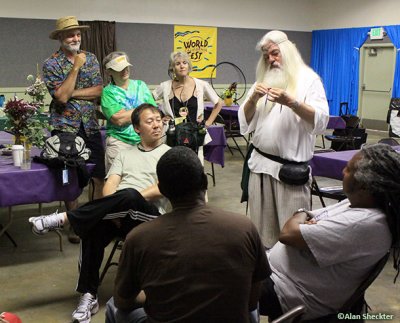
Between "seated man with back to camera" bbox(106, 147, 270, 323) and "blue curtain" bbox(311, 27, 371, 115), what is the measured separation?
10141mm

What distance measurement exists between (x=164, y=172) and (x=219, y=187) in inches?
169

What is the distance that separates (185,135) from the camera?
3.76m

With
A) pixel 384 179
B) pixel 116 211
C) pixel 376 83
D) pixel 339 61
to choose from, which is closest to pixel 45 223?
pixel 116 211

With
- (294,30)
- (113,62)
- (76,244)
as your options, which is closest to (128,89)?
(113,62)

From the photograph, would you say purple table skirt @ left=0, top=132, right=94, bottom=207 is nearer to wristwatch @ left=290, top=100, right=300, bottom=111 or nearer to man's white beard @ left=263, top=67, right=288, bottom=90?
man's white beard @ left=263, top=67, right=288, bottom=90

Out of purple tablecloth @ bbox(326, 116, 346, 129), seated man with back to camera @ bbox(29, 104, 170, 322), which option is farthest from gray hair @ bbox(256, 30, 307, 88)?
purple tablecloth @ bbox(326, 116, 346, 129)

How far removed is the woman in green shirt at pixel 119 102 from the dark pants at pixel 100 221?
1079mm

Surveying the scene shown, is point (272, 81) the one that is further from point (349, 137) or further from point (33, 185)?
point (349, 137)

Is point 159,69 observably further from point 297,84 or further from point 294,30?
point 297,84

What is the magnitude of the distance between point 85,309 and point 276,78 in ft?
5.22

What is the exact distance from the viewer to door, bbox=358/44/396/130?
1014cm

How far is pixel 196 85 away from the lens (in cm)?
430

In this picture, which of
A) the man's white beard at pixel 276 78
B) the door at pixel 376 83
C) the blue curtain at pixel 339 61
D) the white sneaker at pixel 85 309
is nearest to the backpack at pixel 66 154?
the white sneaker at pixel 85 309

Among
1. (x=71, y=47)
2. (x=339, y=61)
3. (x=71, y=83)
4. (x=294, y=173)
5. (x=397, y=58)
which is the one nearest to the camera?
(x=294, y=173)
